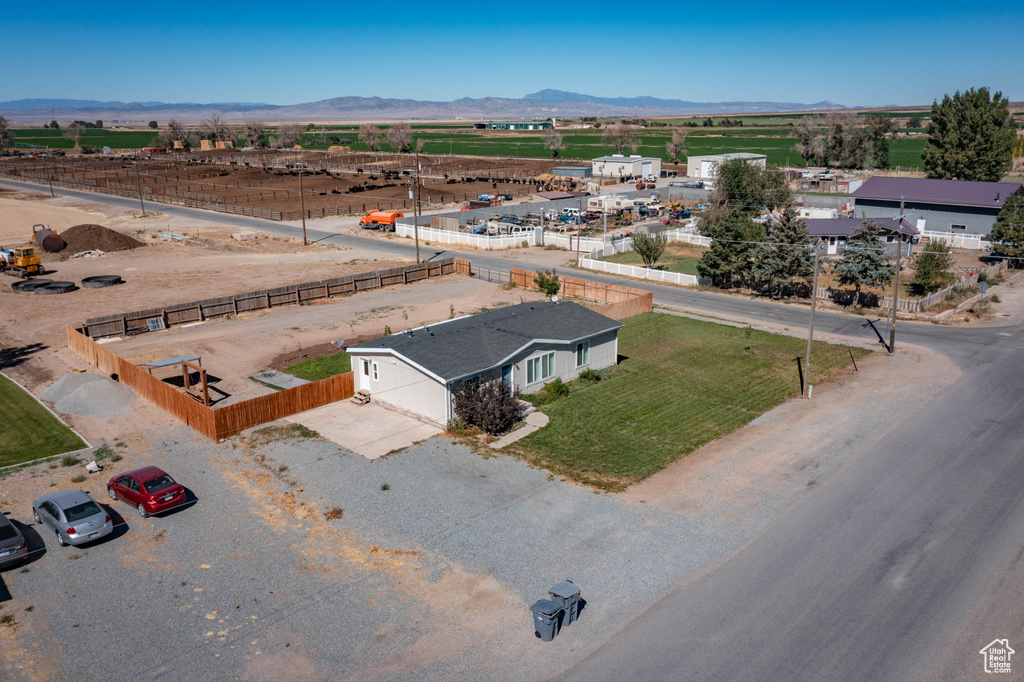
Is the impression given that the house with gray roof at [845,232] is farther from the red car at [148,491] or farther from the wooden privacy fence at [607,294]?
the red car at [148,491]

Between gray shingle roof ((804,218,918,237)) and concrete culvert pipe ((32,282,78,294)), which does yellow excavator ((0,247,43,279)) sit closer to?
concrete culvert pipe ((32,282,78,294))

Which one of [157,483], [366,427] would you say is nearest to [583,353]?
[366,427]

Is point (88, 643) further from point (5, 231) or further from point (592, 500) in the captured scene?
Answer: point (5, 231)

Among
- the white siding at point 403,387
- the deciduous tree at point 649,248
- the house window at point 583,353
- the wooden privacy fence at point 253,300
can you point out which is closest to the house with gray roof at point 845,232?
the deciduous tree at point 649,248

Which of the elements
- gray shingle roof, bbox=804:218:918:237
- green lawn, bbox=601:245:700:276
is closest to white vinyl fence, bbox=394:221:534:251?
green lawn, bbox=601:245:700:276

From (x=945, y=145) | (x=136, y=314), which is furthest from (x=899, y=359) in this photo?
(x=945, y=145)

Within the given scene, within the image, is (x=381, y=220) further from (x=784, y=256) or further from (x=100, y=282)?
(x=784, y=256)
